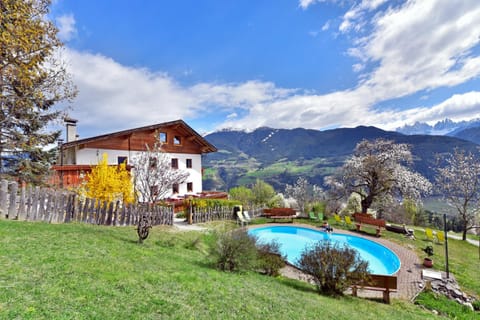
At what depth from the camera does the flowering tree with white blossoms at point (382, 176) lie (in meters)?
19.9

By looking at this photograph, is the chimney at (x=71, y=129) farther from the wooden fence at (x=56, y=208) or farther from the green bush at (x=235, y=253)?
the green bush at (x=235, y=253)

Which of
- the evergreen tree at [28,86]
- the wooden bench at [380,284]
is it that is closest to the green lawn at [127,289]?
the wooden bench at [380,284]

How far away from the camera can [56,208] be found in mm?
9188

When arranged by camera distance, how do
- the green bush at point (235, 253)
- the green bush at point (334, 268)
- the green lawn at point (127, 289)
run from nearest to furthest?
the green lawn at point (127, 289)
the green bush at point (334, 268)
the green bush at point (235, 253)

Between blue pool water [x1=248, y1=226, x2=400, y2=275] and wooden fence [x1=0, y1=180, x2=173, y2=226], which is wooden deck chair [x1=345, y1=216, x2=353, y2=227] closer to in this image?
blue pool water [x1=248, y1=226, x2=400, y2=275]

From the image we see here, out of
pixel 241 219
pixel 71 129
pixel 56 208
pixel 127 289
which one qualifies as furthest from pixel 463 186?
pixel 71 129

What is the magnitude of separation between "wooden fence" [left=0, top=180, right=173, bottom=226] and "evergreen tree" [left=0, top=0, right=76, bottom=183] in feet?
11.5

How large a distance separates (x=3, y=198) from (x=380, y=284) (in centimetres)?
1298

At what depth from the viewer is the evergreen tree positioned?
9.65 meters

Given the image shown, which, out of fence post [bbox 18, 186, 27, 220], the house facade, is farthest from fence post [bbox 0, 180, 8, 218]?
the house facade

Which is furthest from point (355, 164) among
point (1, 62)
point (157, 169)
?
point (1, 62)

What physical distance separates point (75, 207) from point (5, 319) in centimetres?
844

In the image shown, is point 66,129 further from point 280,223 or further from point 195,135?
point 280,223

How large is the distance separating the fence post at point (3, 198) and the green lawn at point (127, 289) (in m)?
1.45
